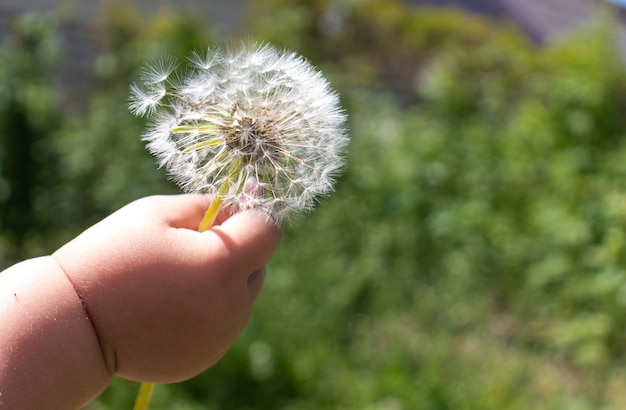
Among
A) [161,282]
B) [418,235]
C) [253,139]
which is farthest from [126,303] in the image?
[418,235]

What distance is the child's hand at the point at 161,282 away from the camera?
670 mm

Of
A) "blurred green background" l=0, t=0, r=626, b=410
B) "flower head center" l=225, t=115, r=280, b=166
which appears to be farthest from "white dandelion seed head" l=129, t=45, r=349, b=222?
"blurred green background" l=0, t=0, r=626, b=410

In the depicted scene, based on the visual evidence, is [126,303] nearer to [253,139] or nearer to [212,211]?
[212,211]

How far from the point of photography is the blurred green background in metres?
2.60

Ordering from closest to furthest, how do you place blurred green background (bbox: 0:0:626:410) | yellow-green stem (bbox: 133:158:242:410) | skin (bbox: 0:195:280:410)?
skin (bbox: 0:195:280:410) → yellow-green stem (bbox: 133:158:242:410) → blurred green background (bbox: 0:0:626:410)

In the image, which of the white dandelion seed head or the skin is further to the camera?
the white dandelion seed head

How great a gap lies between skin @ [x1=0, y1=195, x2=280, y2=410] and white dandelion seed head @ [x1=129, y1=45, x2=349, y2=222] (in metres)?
0.06

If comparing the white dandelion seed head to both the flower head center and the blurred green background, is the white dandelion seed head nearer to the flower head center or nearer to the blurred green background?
the flower head center

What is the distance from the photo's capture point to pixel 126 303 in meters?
0.67

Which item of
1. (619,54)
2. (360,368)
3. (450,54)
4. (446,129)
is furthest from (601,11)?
(360,368)

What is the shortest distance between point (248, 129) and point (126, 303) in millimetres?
237

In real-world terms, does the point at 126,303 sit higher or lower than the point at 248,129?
lower

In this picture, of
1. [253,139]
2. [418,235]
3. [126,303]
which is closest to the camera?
[126,303]

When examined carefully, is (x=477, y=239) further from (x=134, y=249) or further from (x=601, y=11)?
(x=134, y=249)
